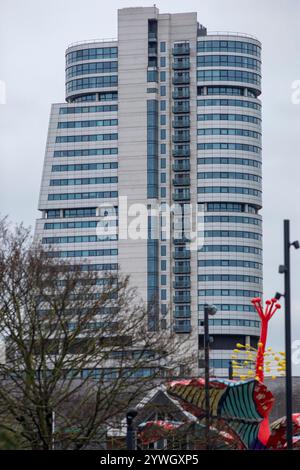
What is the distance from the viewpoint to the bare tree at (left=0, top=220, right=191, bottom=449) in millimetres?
48281

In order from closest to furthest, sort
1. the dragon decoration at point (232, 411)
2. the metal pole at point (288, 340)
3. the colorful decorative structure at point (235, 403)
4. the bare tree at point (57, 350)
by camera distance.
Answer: the metal pole at point (288, 340) → the bare tree at point (57, 350) → the dragon decoration at point (232, 411) → the colorful decorative structure at point (235, 403)

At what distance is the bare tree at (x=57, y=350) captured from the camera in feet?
158

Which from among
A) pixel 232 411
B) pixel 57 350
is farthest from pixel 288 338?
pixel 232 411

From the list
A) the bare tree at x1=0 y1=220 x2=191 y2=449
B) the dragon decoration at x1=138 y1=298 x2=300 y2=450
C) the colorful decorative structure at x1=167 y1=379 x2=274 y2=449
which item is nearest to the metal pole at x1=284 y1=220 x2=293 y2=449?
the bare tree at x1=0 y1=220 x2=191 y2=449

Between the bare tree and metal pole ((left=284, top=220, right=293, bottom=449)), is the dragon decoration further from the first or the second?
metal pole ((left=284, top=220, right=293, bottom=449))

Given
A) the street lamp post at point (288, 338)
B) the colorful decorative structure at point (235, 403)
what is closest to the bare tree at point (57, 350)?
the colorful decorative structure at point (235, 403)

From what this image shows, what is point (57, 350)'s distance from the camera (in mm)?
52125

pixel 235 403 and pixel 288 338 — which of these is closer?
pixel 288 338

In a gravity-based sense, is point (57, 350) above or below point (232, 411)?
above

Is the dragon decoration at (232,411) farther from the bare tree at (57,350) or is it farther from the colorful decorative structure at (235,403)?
the bare tree at (57,350)

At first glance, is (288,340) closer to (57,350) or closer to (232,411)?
(57,350)

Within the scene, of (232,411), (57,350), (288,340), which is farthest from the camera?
(232,411)
